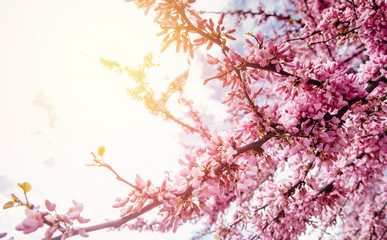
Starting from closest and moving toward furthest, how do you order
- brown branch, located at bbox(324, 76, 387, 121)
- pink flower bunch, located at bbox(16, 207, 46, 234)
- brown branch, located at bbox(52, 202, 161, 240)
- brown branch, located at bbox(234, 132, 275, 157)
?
pink flower bunch, located at bbox(16, 207, 46, 234) → brown branch, located at bbox(52, 202, 161, 240) → brown branch, located at bbox(234, 132, 275, 157) → brown branch, located at bbox(324, 76, 387, 121)

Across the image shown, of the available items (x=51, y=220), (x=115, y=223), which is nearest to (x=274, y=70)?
(x=115, y=223)

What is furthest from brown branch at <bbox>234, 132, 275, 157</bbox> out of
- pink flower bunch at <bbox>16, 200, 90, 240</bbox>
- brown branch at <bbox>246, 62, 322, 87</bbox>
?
pink flower bunch at <bbox>16, 200, 90, 240</bbox>

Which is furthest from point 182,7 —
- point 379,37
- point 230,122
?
point 230,122

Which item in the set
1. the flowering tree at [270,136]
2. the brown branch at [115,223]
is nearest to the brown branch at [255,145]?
the flowering tree at [270,136]

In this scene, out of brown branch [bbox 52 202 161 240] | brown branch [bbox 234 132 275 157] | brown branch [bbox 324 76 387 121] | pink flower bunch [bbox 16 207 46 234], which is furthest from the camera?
brown branch [bbox 324 76 387 121]

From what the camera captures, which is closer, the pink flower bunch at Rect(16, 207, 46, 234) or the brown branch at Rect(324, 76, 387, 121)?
the pink flower bunch at Rect(16, 207, 46, 234)

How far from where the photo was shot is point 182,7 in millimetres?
1614

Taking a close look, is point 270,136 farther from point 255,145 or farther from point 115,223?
point 115,223

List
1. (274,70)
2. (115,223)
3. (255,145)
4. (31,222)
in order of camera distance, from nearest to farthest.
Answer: (31,222) → (115,223) → (255,145) → (274,70)

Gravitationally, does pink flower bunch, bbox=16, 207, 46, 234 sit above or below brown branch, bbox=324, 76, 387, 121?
below

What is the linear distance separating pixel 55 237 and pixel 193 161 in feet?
3.48

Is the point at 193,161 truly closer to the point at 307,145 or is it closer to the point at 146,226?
the point at 307,145

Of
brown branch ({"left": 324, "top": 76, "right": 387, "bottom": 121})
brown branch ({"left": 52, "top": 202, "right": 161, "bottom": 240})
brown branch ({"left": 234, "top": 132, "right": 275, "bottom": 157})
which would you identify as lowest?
brown branch ({"left": 52, "top": 202, "right": 161, "bottom": 240})

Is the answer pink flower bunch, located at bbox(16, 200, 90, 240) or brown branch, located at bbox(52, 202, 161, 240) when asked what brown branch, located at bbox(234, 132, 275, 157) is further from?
pink flower bunch, located at bbox(16, 200, 90, 240)
